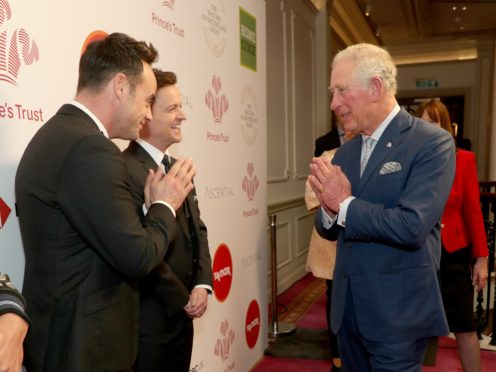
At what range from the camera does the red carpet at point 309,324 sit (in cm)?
315

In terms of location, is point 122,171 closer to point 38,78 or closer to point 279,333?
point 38,78

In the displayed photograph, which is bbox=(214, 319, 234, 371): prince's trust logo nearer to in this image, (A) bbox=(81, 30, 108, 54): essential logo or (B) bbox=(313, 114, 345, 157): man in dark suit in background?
(B) bbox=(313, 114, 345, 157): man in dark suit in background

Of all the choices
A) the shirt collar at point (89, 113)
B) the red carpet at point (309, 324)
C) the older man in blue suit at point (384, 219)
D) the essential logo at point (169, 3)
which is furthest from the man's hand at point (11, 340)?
the red carpet at point (309, 324)

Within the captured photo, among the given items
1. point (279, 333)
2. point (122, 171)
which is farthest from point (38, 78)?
point (279, 333)

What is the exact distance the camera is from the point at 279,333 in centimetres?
373

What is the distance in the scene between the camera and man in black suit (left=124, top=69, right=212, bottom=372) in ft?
5.41

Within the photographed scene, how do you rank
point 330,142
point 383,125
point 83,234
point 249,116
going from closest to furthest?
point 83,234 < point 383,125 < point 249,116 < point 330,142

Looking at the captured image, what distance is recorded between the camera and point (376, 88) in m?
1.67

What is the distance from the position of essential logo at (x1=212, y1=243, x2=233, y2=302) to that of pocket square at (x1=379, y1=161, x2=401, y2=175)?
47.3 inches

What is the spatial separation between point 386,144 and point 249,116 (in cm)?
148

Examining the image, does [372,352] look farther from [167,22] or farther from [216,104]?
[167,22]

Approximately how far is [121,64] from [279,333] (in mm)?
2916

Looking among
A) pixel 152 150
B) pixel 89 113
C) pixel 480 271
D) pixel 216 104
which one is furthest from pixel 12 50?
pixel 480 271

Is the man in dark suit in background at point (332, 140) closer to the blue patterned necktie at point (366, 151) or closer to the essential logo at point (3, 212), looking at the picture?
the blue patterned necktie at point (366, 151)
